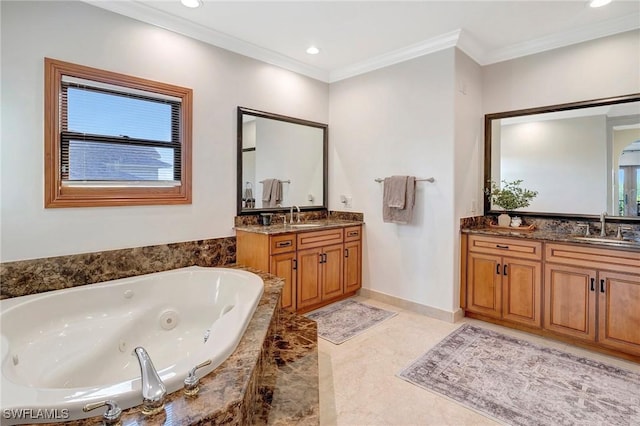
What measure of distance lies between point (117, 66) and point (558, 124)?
12.9 feet

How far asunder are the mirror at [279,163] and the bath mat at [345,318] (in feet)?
3.96

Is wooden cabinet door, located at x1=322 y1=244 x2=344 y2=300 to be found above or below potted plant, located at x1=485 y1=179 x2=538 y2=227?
below

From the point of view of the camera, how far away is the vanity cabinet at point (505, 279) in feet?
9.49

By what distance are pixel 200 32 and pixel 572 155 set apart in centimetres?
364

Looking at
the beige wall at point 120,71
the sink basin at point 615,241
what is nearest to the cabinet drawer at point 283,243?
the beige wall at point 120,71

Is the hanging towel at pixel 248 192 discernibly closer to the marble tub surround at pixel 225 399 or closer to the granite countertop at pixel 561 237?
the marble tub surround at pixel 225 399

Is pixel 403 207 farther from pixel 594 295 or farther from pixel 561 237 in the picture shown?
pixel 594 295

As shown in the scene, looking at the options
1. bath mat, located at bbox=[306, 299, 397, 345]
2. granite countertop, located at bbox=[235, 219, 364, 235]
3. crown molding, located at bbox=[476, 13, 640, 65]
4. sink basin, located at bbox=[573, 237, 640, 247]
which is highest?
crown molding, located at bbox=[476, 13, 640, 65]

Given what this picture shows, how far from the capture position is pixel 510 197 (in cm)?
341

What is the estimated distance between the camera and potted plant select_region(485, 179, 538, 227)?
3.38 m

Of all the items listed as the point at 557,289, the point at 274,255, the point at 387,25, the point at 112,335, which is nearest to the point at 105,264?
the point at 112,335

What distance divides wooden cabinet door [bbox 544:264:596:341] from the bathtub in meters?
2.40

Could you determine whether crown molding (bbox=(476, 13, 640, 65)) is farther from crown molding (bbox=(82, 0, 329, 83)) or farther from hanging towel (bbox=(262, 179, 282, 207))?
hanging towel (bbox=(262, 179, 282, 207))

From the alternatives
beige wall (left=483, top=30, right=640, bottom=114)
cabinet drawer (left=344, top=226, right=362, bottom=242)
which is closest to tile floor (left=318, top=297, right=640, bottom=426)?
cabinet drawer (left=344, top=226, right=362, bottom=242)
